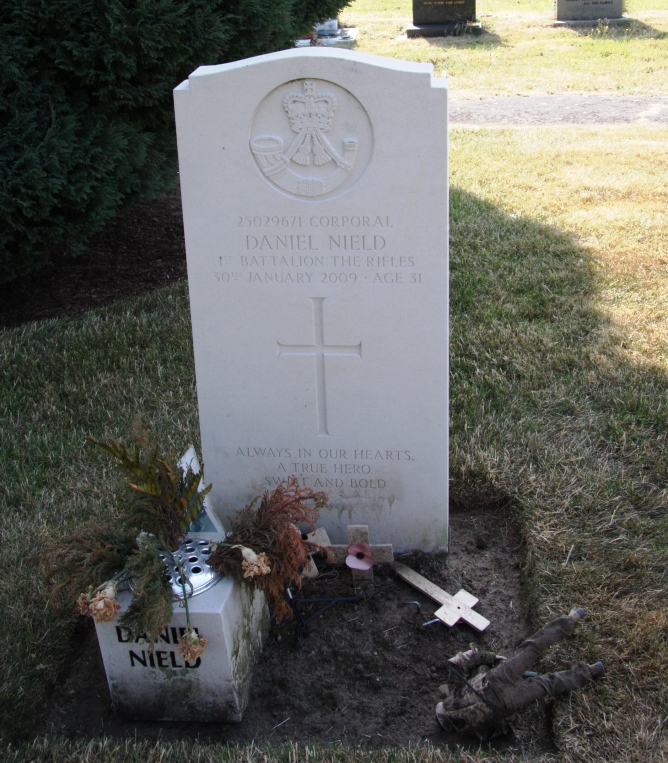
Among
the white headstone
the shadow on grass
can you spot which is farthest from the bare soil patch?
the shadow on grass

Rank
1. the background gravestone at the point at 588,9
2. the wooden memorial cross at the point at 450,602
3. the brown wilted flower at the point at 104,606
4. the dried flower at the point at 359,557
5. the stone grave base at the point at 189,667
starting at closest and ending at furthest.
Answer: the brown wilted flower at the point at 104,606, the stone grave base at the point at 189,667, the wooden memorial cross at the point at 450,602, the dried flower at the point at 359,557, the background gravestone at the point at 588,9

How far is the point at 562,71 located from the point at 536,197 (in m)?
7.30

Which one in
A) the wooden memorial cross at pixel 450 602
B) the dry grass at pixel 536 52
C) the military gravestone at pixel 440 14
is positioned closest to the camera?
the wooden memorial cross at pixel 450 602

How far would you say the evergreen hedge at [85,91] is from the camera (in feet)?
15.8

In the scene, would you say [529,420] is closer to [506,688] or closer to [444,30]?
[506,688]

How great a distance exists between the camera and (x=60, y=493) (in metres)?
3.76

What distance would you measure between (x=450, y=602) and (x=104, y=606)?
1.24m

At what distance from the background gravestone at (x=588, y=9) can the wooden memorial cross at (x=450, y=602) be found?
650 inches

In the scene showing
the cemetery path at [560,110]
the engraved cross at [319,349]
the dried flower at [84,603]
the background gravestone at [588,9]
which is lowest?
the dried flower at [84,603]

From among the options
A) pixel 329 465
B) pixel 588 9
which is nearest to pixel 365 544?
pixel 329 465

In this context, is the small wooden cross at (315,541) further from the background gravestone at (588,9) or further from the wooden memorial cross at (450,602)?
the background gravestone at (588,9)

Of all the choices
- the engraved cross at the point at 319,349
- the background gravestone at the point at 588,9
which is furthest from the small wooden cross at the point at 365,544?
the background gravestone at the point at 588,9

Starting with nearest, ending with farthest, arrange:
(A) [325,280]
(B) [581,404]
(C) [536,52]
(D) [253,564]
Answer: (D) [253,564] < (A) [325,280] < (B) [581,404] < (C) [536,52]

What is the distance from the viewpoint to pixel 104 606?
2.45 meters
